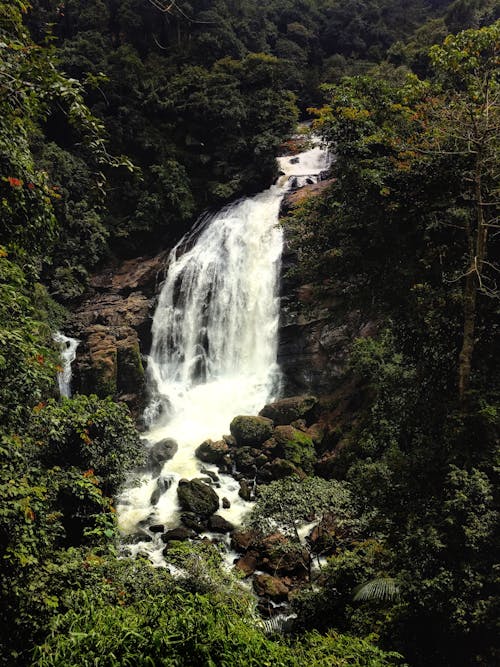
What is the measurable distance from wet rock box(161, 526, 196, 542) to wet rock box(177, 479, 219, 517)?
2.63 feet

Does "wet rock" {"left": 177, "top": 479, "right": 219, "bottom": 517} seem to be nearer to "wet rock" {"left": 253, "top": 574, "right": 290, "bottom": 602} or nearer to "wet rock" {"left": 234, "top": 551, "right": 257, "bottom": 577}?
"wet rock" {"left": 234, "top": 551, "right": 257, "bottom": 577}

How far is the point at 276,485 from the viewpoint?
9.05 meters

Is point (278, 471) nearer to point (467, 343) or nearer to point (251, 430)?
point (251, 430)

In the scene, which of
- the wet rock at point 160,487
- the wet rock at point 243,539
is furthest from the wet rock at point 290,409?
the wet rock at point 243,539

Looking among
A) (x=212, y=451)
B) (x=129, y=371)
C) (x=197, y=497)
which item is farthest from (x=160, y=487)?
(x=129, y=371)

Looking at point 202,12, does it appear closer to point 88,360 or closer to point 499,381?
point 88,360

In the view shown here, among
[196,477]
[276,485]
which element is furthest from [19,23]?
[196,477]

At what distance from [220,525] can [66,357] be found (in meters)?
9.75

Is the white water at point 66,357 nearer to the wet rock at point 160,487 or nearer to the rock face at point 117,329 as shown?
the rock face at point 117,329

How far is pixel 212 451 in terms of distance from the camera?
13.5 metres

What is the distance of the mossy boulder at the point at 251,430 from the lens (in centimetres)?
1366

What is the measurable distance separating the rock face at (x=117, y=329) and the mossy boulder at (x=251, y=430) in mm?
4684

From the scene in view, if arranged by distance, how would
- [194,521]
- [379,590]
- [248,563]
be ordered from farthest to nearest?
1. [194,521]
2. [248,563]
3. [379,590]

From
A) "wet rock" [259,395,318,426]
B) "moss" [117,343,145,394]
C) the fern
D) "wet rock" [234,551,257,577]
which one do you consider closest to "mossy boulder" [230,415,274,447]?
"wet rock" [259,395,318,426]
